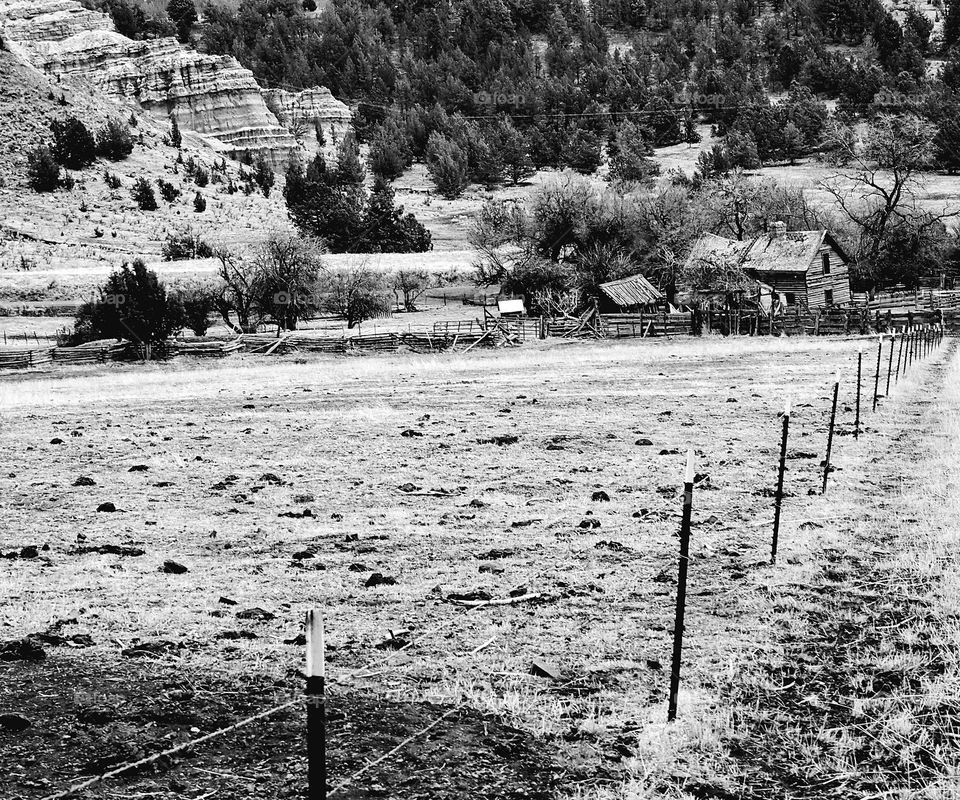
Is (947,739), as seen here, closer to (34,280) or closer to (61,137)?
(34,280)

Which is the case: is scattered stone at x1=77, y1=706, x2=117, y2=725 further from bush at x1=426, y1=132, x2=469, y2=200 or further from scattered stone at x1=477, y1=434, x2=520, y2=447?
bush at x1=426, y1=132, x2=469, y2=200

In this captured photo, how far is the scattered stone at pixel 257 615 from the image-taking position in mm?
8539

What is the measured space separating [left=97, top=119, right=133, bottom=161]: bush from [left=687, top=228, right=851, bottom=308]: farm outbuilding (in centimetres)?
5838

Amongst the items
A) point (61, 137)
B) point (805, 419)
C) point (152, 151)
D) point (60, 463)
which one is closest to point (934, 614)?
point (805, 419)

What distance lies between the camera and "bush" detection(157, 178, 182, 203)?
281ft

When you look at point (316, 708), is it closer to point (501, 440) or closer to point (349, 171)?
point (501, 440)

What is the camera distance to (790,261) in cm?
6053

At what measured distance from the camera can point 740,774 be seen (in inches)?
232

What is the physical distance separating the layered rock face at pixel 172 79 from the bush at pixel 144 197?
1428 inches

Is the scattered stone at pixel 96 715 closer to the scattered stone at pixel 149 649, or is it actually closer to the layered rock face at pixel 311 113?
the scattered stone at pixel 149 649

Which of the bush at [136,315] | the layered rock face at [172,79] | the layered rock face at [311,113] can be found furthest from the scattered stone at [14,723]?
the layered rock face at [311,113]

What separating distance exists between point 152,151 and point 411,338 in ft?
220

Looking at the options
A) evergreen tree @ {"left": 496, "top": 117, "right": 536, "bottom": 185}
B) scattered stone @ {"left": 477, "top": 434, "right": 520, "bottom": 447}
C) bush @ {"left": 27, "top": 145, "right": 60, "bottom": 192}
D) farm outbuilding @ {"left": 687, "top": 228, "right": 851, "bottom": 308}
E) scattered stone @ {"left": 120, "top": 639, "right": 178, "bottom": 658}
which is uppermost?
evergreen tree @ {"left": 496, "top": 117, "right": 536, "bottom": 185}

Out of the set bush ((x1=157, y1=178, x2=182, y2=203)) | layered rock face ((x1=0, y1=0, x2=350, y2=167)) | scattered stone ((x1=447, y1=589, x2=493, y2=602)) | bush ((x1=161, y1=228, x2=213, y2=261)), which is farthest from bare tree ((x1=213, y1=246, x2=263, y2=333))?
layered rock face ((x1=0, y1=0, x2=350, y2=167))
